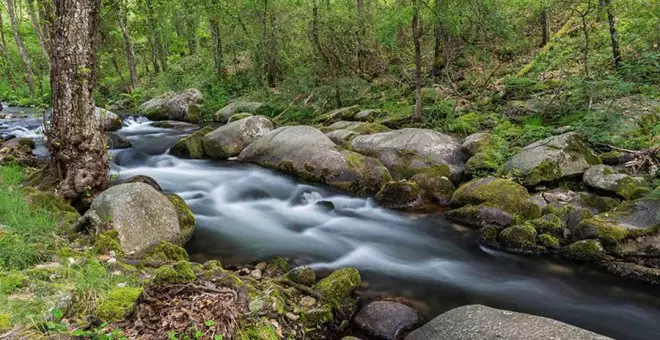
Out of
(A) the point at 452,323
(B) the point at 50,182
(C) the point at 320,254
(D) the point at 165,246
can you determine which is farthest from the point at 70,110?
(A) the point at 452,323

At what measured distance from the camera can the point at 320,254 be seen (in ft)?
21.9

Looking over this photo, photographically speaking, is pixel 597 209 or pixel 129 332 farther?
pixel 597 209

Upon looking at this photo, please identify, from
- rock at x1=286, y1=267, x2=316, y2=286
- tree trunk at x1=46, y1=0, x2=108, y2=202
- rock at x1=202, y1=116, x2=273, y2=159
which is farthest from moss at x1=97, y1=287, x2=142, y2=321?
rock at x1=202, y1=116, x2=273, y2=159

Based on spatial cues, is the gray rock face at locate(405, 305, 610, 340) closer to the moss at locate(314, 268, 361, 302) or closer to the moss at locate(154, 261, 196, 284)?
the moss at locate(314, 268, 361, 302)

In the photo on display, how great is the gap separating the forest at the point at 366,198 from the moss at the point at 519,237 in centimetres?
3

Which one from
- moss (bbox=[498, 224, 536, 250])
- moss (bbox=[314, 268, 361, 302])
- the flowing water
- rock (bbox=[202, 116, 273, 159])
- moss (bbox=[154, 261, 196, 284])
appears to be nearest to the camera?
moss (bbox=[154, 261, 196, 284])

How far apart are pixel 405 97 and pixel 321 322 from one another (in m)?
10.9

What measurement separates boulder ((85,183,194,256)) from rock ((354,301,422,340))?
275 cm

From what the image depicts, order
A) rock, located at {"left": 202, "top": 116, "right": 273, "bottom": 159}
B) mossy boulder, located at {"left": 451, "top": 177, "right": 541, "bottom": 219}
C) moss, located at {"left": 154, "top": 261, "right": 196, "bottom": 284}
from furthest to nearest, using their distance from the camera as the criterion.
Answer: rock, located at {"left": 202, "top": 116, "right": 273, "bottom": 159} < mossy boulder, located at {"left": 451, "top": 177, "right": 541, "bottom": 219} < moss, located at {"left": 154, "top": 261, "right": 196, "bottom": 284}

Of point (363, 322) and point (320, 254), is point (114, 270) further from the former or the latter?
point (320, 254)

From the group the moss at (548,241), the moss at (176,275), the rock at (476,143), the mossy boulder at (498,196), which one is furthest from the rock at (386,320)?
the rock at (476,143)

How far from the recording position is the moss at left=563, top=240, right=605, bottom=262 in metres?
5.98

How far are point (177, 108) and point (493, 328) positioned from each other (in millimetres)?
16539

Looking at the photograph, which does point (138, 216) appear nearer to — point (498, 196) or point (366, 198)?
point (366, 198)
